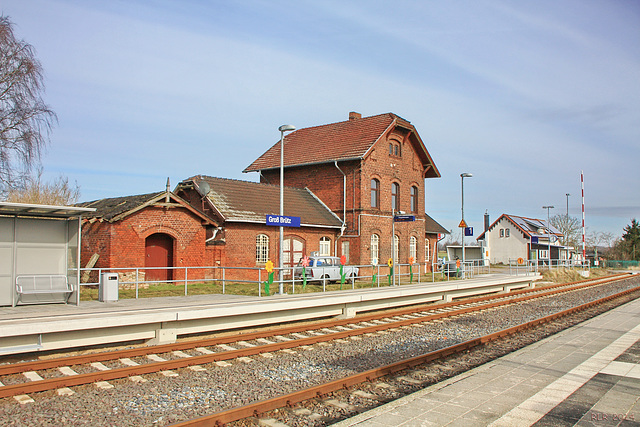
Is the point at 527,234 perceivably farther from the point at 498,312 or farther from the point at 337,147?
the point at 498,312

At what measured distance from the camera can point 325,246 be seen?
98.3ft

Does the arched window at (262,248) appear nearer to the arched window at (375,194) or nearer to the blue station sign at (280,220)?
the arched window at (375,194)

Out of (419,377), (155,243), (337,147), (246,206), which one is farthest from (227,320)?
(337,147)

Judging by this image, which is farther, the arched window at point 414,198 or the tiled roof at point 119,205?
the arched window at point 414,198

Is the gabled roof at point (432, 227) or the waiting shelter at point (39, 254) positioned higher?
the gabled roof at point (432, 227)

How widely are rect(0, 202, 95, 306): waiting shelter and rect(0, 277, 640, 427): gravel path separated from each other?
5531 millimetres

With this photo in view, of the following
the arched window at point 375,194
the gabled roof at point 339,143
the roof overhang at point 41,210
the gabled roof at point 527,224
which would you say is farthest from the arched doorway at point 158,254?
the gabled roof at point 527,224

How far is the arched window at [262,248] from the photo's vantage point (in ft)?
84.8

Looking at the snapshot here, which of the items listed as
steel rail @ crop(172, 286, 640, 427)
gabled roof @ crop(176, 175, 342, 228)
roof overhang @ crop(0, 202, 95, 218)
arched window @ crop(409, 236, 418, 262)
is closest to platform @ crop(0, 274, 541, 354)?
roof overhang @ crop(0, 202, 95, 218)

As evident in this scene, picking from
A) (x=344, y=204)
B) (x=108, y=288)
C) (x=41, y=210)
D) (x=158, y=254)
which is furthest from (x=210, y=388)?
(x=344, y=204)

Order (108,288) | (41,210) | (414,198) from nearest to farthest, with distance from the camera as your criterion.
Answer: (41,210) < (108,288) < (414,198)

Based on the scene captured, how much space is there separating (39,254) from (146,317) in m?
4.13

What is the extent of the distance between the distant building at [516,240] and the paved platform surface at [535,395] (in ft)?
196

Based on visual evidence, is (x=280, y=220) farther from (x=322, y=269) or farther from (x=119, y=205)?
(x=119, y=205)
